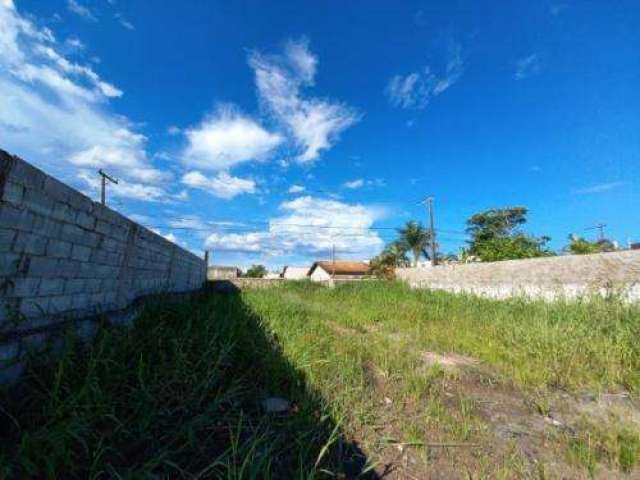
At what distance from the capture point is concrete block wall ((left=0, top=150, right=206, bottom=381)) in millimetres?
2395

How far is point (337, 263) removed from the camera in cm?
4172

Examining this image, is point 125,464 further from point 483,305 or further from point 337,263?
point 337,263

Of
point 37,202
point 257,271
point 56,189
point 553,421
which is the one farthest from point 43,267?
point 257,271

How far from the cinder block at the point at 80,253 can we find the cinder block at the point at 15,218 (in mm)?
810

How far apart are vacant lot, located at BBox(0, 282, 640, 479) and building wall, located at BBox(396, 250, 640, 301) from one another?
4117 millimetres

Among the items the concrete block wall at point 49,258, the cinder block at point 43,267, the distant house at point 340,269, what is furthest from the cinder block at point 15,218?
the distant house at point 340,269

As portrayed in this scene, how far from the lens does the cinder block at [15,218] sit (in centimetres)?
235

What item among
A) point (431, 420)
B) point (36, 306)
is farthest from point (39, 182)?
point (431, 420)

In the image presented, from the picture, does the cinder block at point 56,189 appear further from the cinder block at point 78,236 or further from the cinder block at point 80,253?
the cinder block at point 80,253

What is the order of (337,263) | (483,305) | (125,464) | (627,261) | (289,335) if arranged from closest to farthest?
1. (125,464)
2. (289,335)
3. (627,261)
4. (483,305)
5. (337,263)

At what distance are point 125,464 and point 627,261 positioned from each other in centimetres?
1157

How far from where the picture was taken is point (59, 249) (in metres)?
3.10

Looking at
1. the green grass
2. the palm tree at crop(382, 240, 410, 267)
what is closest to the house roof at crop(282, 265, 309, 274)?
the palm tree at crop(382, 240, 410, 267)

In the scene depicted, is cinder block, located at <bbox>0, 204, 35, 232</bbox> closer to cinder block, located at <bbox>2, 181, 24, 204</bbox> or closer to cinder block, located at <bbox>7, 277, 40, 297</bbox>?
cinder block, located at <bbox>2, 181, 24, 204</bbox>
